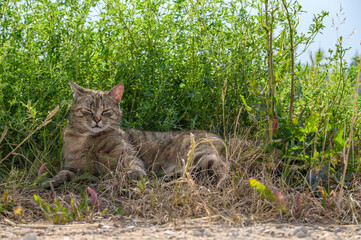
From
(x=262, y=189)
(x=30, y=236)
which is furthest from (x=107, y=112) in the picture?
(x=30, y=236)

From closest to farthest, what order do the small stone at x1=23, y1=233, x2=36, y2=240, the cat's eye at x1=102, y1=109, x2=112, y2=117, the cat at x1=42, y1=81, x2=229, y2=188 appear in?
the small stone at x1=23, y1=233, x2=36, y2=240
the cat at x1=42, y1=81, x2=229, y2=188
the cat's eye at x1=102, y1=109, x2=112, y2=117

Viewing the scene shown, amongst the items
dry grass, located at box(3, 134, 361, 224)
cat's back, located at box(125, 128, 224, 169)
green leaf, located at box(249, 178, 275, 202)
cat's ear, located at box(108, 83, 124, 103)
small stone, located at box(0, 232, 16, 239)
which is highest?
cat's ear, located at box(108, 83, 124, 103)

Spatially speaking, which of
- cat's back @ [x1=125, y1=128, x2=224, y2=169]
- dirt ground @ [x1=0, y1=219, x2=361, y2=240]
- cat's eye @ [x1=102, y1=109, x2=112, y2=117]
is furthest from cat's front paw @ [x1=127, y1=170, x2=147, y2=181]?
dirt ground @ [x1=0, y1=219, x2=361, y2=240]

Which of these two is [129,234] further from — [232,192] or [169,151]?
[169,151]

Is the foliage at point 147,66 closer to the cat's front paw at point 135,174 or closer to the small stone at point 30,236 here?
the cat's front paw at point 135,174

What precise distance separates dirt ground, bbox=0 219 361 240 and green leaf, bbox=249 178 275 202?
0.24 meters

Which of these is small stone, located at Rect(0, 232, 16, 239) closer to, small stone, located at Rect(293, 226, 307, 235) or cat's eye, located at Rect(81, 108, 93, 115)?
small stone, located at Rect(293, 226, 307, 235)

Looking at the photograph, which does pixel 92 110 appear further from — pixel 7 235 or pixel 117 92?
pixel 7 235

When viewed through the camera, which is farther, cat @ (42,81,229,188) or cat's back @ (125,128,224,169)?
cat's back @ (125,128,224,169)

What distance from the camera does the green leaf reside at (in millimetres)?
2779

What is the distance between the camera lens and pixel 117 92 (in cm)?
405

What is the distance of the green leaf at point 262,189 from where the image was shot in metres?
2.78

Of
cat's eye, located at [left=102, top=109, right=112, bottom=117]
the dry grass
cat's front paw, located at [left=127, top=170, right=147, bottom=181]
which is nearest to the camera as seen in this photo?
the dry grass

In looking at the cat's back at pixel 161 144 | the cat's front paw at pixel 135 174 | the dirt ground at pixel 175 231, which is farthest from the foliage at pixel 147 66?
the dirt ground at pixel 175 231
